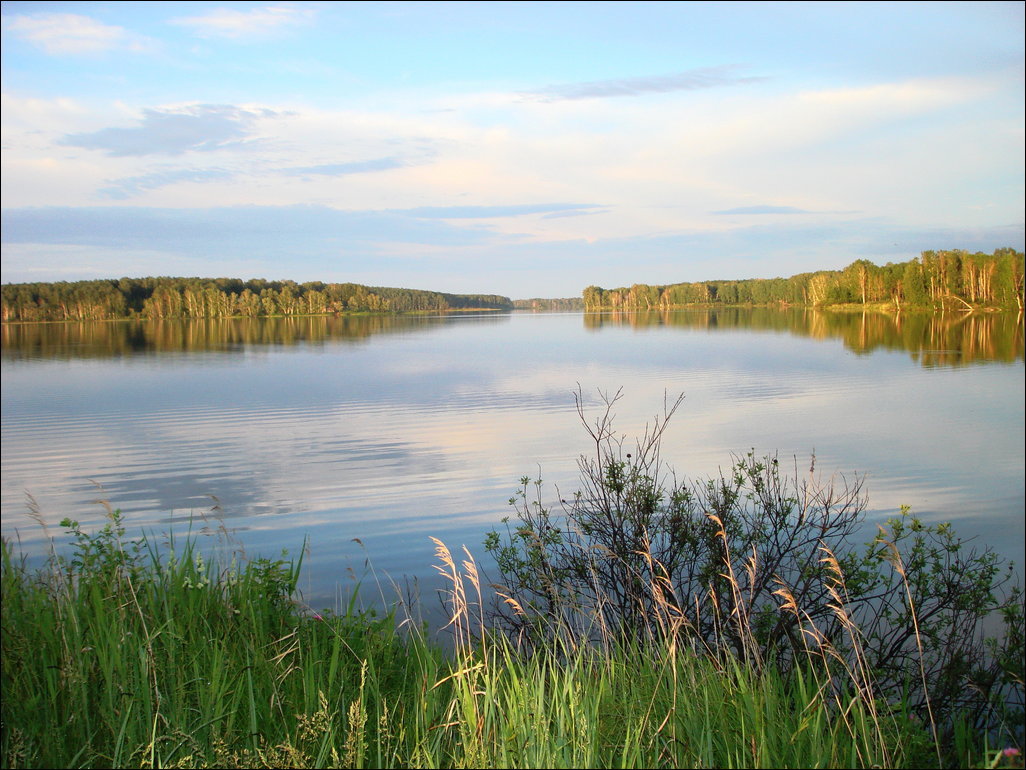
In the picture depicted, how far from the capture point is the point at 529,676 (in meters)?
4.26

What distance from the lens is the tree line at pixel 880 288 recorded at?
91.7 metres

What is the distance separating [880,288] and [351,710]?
126 metres

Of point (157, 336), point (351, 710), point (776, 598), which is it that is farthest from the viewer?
point (157, 336)

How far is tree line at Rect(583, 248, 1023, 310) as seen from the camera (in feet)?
301

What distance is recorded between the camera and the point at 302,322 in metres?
135

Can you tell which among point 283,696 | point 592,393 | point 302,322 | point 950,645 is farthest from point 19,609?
point 302,322

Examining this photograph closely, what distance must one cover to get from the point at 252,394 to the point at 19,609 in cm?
2741

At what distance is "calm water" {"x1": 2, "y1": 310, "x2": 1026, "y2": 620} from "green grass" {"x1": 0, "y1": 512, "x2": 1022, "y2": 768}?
967 mm

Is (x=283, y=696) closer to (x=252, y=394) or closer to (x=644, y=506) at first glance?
(x=644, y=506)

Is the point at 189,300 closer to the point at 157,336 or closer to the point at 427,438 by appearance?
the point at 157,336

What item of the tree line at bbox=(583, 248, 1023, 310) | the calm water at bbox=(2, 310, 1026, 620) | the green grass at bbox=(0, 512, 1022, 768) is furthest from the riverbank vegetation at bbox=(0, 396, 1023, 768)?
the tree line at bbox=(583, 248, 1023, 310)

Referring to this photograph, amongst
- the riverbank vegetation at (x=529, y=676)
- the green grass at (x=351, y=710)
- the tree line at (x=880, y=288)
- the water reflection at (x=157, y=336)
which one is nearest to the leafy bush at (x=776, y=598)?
the riverbank vegetation at (x=529, y=676)

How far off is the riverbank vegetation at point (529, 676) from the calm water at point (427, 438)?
94cm

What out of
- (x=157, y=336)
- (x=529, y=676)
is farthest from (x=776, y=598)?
(x=157, y=336)
